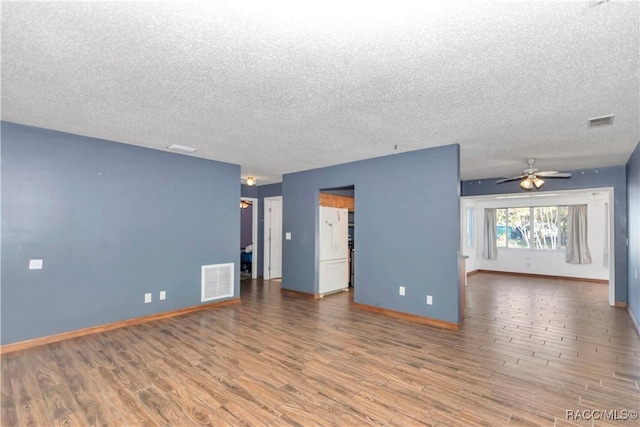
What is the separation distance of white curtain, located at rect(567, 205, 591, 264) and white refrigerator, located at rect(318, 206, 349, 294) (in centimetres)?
661

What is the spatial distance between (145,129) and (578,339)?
6.06 meters

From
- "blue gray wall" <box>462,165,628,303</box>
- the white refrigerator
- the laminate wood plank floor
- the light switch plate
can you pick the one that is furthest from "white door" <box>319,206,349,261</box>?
"blue gray wall" <box>462,165,628,303</box>

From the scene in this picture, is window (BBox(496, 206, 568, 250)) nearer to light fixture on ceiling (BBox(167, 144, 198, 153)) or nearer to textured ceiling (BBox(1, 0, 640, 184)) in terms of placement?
textured ceiling (BBox(1, 0, 640, 184))

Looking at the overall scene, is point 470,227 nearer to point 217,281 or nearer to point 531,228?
point 531,228

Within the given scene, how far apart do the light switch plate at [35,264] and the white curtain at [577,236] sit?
1147 centimetres

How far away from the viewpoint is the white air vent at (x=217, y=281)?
5230 millimetres

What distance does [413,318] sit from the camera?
4594 mm

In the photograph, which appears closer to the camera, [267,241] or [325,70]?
[325,70]

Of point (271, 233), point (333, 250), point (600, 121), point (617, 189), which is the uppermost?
point (600, 121)

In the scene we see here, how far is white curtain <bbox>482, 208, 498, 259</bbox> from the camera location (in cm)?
980

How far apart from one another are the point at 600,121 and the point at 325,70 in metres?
3.20

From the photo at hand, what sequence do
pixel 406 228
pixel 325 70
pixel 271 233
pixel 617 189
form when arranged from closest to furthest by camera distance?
pixel 325 70
pixel 406 228
pixel 617 189
pixel 271 233

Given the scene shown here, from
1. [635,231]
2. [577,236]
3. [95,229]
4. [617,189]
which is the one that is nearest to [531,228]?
[577,236]

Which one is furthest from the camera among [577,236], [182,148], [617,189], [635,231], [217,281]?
[577,236]
